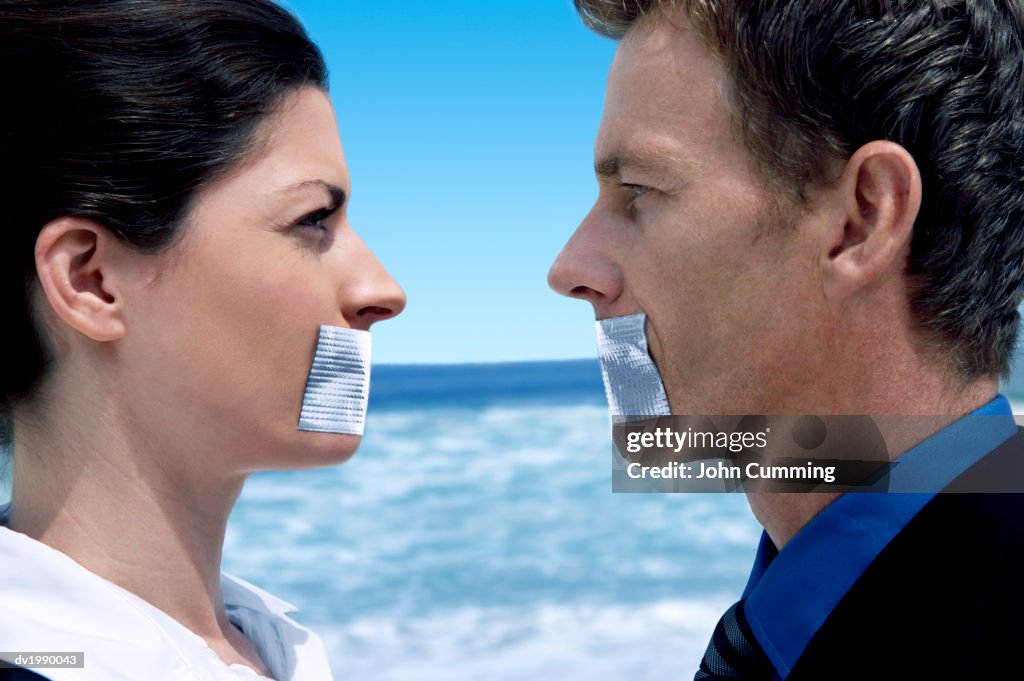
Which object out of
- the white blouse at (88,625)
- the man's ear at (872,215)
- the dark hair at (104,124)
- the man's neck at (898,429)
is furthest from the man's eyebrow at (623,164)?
the white blouse at (88,625)

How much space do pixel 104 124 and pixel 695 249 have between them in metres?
1.17

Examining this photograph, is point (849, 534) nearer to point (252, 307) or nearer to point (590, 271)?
point (590, 271)

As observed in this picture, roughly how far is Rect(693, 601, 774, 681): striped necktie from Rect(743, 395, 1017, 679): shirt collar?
3 cm

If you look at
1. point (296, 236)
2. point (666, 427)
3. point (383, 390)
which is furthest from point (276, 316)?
point (383, 390)

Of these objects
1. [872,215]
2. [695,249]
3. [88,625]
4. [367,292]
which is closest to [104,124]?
[367,292]

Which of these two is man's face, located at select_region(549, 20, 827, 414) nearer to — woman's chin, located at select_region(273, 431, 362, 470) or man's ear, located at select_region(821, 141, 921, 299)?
man's ear, located at select_region(821, 141, 921, 299)

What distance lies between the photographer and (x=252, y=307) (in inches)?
76.7

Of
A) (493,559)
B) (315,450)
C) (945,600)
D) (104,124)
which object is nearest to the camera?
(945,600)

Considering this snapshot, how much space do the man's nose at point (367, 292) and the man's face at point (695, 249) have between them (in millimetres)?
382

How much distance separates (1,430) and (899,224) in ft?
6.16

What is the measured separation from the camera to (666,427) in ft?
7.39

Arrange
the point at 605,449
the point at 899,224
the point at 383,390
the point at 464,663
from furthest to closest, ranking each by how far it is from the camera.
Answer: the point at 383,390
the point at 605,449
the point at 464,663
the point at 899,224

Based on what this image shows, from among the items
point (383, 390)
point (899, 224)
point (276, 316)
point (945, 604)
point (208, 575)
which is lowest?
point (945, 604)

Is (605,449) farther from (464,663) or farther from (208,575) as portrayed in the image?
(208,575)
